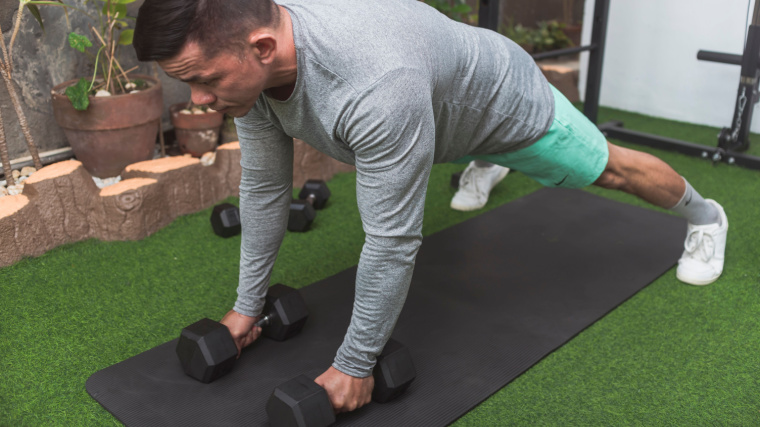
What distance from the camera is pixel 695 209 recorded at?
1.78 m

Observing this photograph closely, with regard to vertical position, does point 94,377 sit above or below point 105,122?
below

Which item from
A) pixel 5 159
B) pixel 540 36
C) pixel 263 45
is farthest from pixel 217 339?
pixel 540 36

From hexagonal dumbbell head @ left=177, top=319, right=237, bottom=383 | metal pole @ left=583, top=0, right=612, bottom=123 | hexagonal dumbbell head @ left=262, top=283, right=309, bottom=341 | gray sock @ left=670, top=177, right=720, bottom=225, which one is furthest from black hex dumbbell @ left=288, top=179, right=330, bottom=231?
metal pole @ left=583, top=0, right=612, bottom=123

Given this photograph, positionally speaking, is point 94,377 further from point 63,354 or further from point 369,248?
point 369,248

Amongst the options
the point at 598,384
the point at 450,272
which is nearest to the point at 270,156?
the point at 450,272

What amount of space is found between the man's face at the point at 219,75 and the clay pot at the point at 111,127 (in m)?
1.35

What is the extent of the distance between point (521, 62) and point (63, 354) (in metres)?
1.23

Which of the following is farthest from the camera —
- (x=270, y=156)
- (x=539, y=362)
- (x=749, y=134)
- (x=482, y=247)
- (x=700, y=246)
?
(x=749, y=134)

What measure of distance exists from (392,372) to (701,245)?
1011mm

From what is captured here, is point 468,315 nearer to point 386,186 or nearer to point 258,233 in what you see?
point 258,233

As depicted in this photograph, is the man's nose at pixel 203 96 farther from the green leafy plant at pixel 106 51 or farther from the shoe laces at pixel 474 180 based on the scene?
the shoe laces at pixel 474 180

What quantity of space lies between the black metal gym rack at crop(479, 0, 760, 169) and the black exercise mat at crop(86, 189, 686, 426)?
664mm

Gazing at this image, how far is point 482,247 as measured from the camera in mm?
2033

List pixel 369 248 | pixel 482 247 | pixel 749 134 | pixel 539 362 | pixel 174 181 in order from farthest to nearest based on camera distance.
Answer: pixel 749 134 → pixel 174 181 → pixel 482 247 → pixel 539 362 → pixel 369 248
